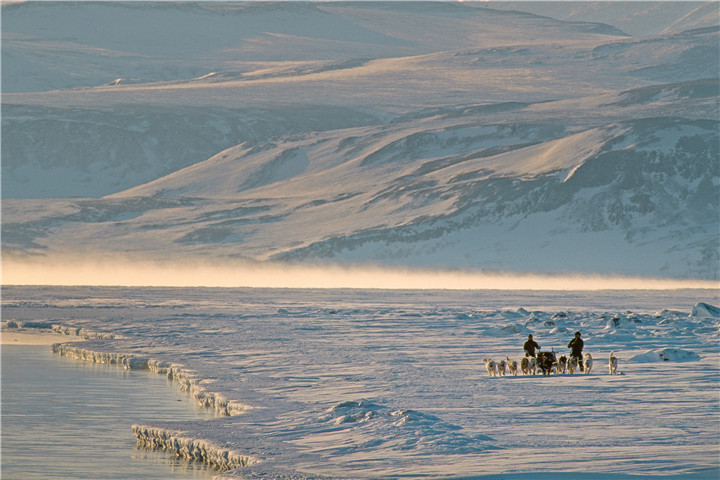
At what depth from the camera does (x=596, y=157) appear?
119438mm

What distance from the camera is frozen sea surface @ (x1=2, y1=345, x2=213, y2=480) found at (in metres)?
18.2

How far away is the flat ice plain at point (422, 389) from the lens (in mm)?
16938

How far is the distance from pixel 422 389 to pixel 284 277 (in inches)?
2993

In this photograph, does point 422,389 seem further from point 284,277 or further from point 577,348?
point 284,277

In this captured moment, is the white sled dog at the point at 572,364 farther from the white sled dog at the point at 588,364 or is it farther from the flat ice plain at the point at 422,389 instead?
the flat ice plain at the point at 422,389

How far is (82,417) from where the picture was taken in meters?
22.8

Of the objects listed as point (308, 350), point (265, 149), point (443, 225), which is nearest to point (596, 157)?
point (443, 225)

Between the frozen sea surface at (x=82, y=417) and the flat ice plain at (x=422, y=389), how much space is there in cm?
75

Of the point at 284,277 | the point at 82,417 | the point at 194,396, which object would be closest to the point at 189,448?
the point at 82,417

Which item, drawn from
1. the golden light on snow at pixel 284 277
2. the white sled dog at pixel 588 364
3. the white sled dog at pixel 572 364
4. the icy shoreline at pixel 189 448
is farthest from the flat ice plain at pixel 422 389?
the golden light on snow at pixel 284 277

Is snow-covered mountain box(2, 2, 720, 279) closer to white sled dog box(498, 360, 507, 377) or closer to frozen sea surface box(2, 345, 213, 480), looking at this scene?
white sled dog box(498, 360, 507, 377)

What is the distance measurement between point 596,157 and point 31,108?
10711 cm

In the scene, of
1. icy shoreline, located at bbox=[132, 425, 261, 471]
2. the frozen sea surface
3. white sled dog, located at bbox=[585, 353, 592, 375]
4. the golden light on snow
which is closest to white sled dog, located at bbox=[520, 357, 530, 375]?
white sled dog, located at bbox=[585, 353, 592, 375]

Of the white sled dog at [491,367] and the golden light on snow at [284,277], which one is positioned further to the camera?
the golden light on snow at [284,277]
